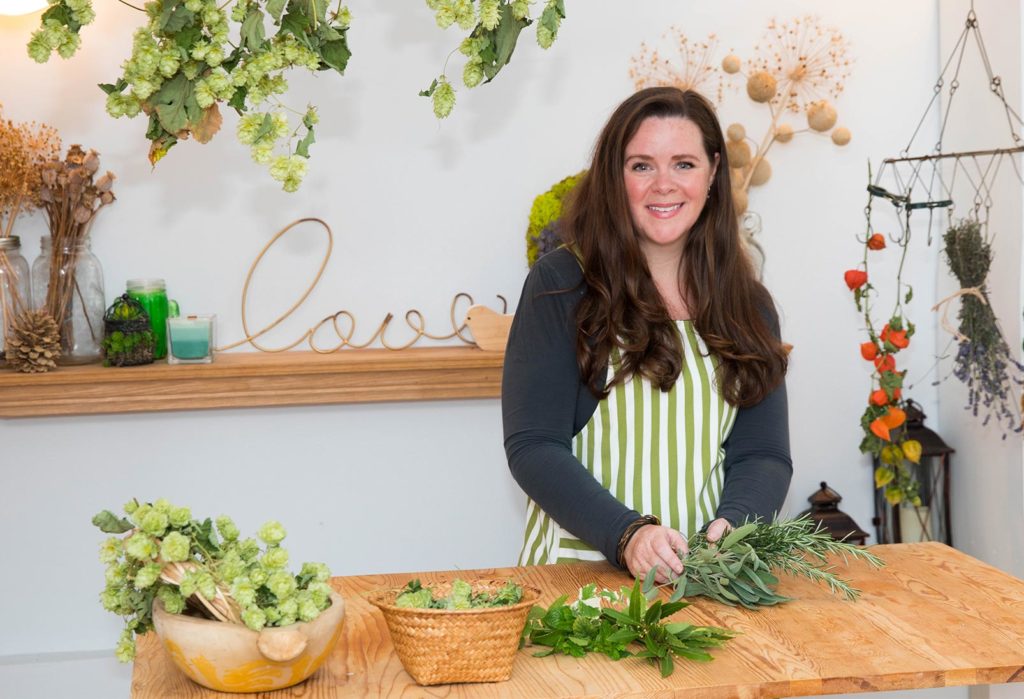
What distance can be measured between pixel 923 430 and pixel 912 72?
1017mm

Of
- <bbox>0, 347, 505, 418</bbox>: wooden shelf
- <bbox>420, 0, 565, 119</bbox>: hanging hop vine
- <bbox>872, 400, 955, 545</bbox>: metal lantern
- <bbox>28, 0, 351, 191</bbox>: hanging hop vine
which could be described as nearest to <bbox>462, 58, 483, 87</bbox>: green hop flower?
<bbox>420, 0, 565, 119</bbox>: hanging hop vine

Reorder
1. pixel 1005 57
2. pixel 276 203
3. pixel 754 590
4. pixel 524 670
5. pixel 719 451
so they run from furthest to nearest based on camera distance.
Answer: pixel 276 203 → pixel 1005 57 → pixel 719 451 → pixel 754 590 → pixel 524 670

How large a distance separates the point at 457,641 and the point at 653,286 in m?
0.96

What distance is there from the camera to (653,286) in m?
2.14

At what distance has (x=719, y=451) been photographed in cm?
217

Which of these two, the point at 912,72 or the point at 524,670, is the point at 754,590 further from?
the point at 912,72

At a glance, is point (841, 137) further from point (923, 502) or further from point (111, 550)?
point (111, 550)

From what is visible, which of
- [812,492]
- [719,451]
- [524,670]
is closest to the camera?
[524,670]

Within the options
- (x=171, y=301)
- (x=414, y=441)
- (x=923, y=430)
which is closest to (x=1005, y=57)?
(x=923, y=430)

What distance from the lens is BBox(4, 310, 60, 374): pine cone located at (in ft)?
9.76

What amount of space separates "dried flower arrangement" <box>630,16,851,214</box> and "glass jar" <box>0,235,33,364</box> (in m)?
1.68

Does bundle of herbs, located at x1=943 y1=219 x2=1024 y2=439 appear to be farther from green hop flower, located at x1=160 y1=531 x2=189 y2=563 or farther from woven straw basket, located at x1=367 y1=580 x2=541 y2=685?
green hop flower, located at x1=160 y1=531 x2=189 y2=563

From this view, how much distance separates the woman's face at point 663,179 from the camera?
2.11 m

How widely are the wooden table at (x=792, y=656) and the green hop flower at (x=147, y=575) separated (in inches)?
6.0
